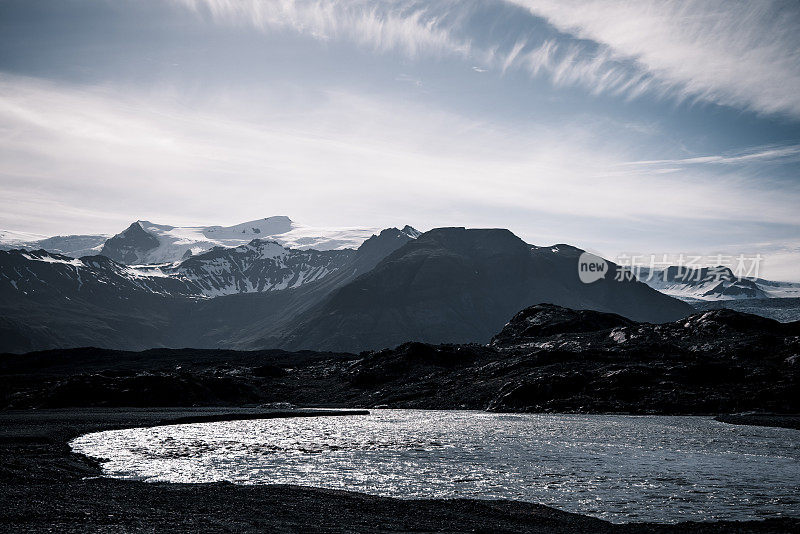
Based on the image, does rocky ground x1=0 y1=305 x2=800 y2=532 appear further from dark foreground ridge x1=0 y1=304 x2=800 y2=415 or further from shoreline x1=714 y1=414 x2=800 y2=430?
shoreline x1=714 y1=414 x2=800 y2=430

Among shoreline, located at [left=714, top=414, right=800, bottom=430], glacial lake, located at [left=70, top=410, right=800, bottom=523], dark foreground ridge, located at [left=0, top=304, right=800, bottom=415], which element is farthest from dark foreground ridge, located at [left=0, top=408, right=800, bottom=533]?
dark foreground ridge, located at [left=0, top=304, right=800, bottom=415]

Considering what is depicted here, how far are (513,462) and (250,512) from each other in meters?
26.0

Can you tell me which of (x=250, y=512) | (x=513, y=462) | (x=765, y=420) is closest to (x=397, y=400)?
(x=765, y=420)

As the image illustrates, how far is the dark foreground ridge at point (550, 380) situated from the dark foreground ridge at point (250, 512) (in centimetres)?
8753

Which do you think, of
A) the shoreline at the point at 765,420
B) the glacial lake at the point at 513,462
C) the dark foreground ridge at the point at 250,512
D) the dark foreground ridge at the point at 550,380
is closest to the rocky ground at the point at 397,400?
the dark foreground ridge at the point at 250,512

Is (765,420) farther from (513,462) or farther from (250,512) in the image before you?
(250,512)

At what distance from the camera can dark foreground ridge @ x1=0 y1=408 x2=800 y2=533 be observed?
2694 cm

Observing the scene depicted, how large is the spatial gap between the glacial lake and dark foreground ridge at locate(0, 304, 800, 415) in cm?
3267

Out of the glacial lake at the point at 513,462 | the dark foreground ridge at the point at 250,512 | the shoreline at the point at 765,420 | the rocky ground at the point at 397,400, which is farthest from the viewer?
the shoreline at the point at 765,420

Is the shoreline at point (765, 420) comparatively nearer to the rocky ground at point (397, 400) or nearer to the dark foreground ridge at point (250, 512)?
the rocky ground at point (397, 400)

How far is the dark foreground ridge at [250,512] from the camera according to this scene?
2694 centimetres

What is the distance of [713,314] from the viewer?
538 feet

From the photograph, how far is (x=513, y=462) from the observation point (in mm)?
50406

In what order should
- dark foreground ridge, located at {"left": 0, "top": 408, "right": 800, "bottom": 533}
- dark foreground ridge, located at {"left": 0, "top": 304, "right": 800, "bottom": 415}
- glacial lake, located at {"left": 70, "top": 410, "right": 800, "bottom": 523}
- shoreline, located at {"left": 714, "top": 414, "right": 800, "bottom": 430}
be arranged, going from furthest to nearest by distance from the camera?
dark foreground ridge, located at {"left": 0, "top": 304, "right": 800, "bottom": 415}, shoreline, located at {"left": 714, "top": 414, "right": 800, "bottom": 430}, glacial lake, located at {"left": 70, "top": 410, "right": 800, "bottom": 523}, dark foreground ridge, located at {"left": 0, "top": 408, "right": 800, "bottom": 533}
